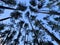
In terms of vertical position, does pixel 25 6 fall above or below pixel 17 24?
above

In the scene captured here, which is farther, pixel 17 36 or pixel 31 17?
pixel 17 36

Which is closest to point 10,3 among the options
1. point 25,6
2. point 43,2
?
point 25,6

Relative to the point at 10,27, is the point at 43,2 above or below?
above

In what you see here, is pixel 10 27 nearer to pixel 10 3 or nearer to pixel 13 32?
pixel 13 32

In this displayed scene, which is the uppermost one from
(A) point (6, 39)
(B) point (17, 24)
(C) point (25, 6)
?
(C) point (25, 6)

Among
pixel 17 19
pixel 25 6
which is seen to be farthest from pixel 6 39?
pixel 25 6

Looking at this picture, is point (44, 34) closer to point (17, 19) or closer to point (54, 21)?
point (54, 21)

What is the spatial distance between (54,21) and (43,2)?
0.62 meters

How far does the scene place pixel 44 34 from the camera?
5.98m

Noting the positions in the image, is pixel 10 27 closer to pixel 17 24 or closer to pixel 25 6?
pixel 17 24

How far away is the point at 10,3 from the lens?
18.1ft

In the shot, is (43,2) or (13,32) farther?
(13,32)

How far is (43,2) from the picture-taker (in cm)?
552

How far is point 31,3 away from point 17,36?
1.04 metres
